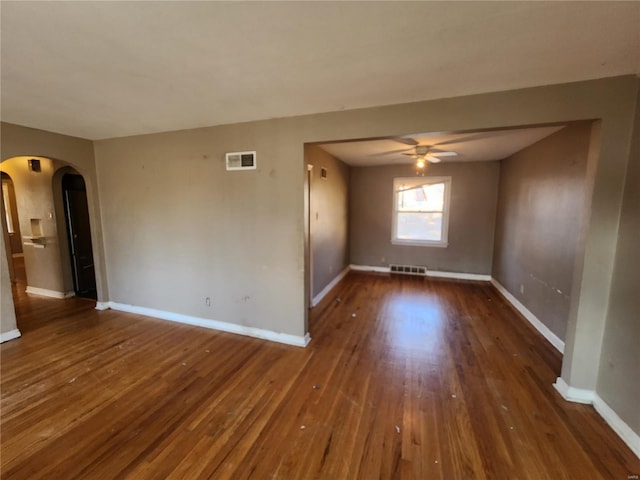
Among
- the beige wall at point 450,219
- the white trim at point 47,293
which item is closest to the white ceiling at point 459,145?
the beige wall at point 450,219

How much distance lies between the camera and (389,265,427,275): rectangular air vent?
20.1 feet

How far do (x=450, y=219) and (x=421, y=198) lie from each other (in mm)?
767

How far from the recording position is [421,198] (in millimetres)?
6012

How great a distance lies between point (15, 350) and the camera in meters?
2.88

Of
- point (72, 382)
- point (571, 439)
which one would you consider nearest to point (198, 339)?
point (72, 382)

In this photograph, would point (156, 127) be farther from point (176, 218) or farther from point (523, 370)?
point (523, 370)

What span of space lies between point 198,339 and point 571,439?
3436 millimetres

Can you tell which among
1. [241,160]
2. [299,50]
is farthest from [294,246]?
[299,50]

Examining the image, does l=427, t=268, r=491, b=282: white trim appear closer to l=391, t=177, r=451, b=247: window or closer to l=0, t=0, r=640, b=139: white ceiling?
l=391, t=177, r=451, b=247: window

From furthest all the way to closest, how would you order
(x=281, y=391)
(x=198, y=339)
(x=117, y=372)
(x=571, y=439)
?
Result: (x=198, y=339), (x=117, y=372), (x=281, y=391), (x=571, y=439)

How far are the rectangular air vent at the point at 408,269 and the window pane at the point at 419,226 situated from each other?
0.66m

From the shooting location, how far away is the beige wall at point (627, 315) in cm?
179

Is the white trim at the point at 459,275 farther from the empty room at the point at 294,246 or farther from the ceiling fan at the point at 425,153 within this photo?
the ceiling fan at the point at 425,153

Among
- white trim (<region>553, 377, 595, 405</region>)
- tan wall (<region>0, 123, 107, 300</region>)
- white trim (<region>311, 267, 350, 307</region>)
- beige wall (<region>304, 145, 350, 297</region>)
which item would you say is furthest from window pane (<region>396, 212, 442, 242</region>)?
tan wall (<region>0, 123, 107, 300</region>)
